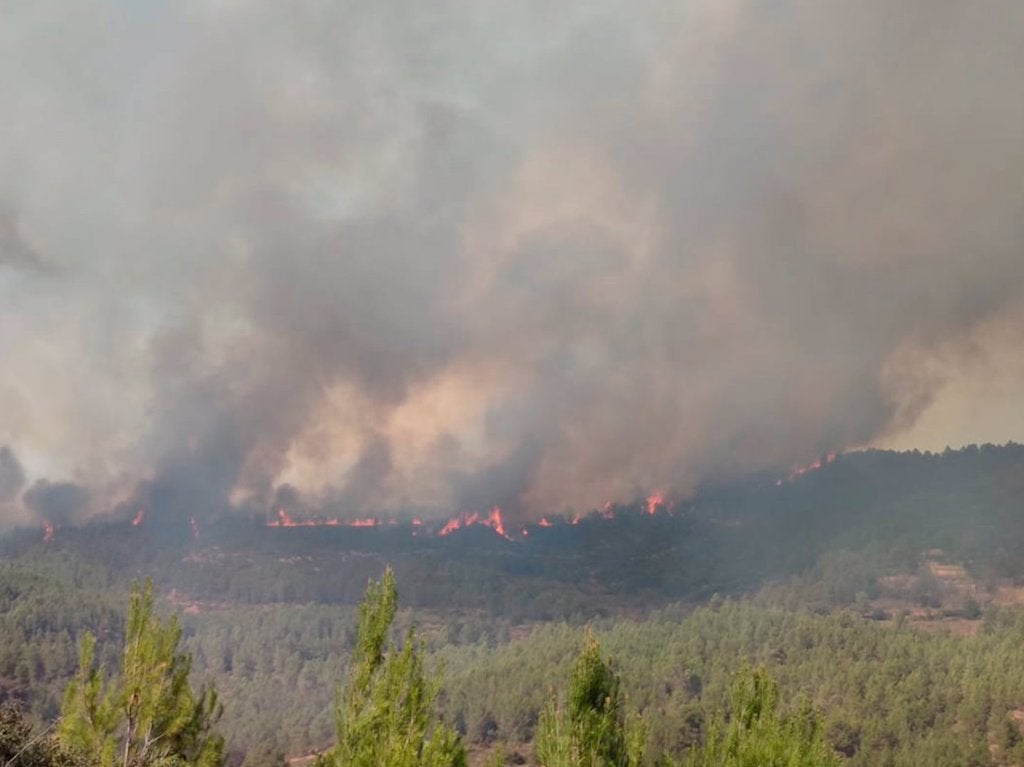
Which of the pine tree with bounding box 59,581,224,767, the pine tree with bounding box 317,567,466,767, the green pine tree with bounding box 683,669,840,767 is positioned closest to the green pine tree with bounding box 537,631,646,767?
the green pine tree with bounding box 683,669,840,767

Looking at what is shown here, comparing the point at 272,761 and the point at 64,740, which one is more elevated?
the point at 64,740

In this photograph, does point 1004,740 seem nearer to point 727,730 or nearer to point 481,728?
point 481,728

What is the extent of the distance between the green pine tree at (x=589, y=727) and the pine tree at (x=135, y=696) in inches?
542

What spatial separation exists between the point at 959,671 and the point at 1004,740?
4874 centimetres

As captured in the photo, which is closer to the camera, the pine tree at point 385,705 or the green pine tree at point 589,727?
Answer: the pine tree at point 385,705

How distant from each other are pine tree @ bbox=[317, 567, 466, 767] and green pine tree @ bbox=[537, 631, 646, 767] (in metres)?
5.62

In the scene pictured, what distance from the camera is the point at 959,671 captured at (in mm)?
187250

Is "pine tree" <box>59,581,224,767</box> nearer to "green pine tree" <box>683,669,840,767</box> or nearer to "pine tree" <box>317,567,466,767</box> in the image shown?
"pine tree" <box>317,567,466,767</box>

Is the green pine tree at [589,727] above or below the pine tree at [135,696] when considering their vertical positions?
below

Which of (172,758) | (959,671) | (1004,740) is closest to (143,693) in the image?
(172,758)

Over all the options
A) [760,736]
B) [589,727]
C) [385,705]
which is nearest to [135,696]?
[385,705]

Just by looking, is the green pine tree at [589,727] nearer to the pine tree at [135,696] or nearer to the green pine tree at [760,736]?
the green pine tree at [760,736]

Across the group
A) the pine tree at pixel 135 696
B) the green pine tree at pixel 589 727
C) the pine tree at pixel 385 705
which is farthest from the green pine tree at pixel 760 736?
the pine tree at pixel 135 696

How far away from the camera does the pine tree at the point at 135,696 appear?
23.4 m
